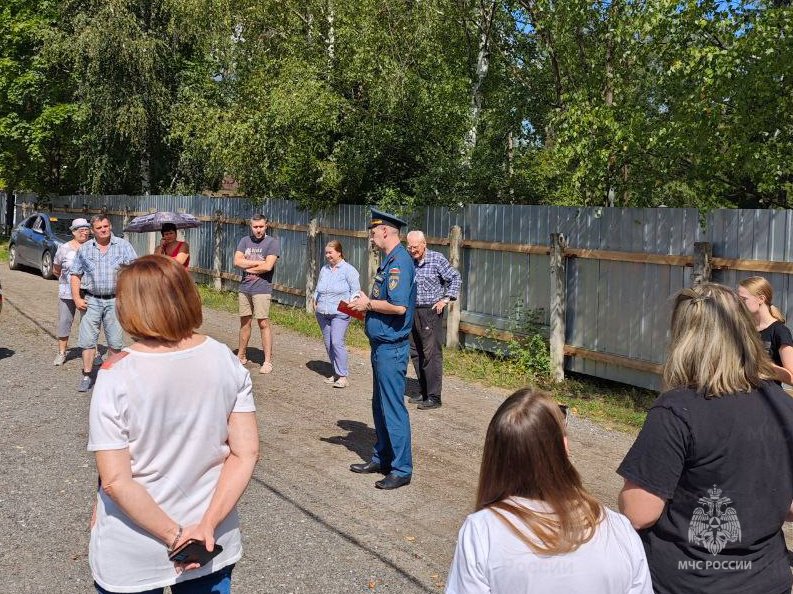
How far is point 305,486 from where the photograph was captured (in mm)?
6645

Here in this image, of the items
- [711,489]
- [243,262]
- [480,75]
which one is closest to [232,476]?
[711,489]

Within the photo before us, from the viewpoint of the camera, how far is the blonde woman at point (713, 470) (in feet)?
8.86

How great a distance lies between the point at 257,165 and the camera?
17.2 m

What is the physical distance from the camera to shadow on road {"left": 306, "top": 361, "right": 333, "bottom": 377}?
1133 cm

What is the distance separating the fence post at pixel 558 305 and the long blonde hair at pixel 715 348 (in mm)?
8073

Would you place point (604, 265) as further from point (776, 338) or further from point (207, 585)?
point (207, 585)

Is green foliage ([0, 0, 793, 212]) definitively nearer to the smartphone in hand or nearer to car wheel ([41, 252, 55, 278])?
car wheel ([41, 252, 55, 278])

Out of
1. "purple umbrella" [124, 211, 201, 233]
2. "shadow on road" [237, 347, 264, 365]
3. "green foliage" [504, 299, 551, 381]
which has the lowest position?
"shadow on road" [237, 347, 264, 365]

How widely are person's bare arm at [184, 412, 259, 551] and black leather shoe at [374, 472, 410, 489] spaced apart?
3703 mm

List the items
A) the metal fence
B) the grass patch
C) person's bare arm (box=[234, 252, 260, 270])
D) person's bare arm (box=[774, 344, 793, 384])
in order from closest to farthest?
1. person's bare arm (box=[774, 344, 793, 384])
2. the metal fence
3. the grass patch
4. person's bare arm (box=[234, 252, 260, 270])

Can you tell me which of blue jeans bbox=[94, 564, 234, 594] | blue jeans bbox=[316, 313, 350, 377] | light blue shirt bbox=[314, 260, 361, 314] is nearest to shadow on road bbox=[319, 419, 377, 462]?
blue jeans bbox=[316, 313, 350, 377]

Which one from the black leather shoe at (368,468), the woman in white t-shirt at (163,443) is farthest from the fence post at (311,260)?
the woman in white t-shirt at (163,443)

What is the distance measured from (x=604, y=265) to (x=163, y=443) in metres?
8.25

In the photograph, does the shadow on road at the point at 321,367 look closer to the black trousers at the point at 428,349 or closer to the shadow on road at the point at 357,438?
the black trousers at the point at 428,349
